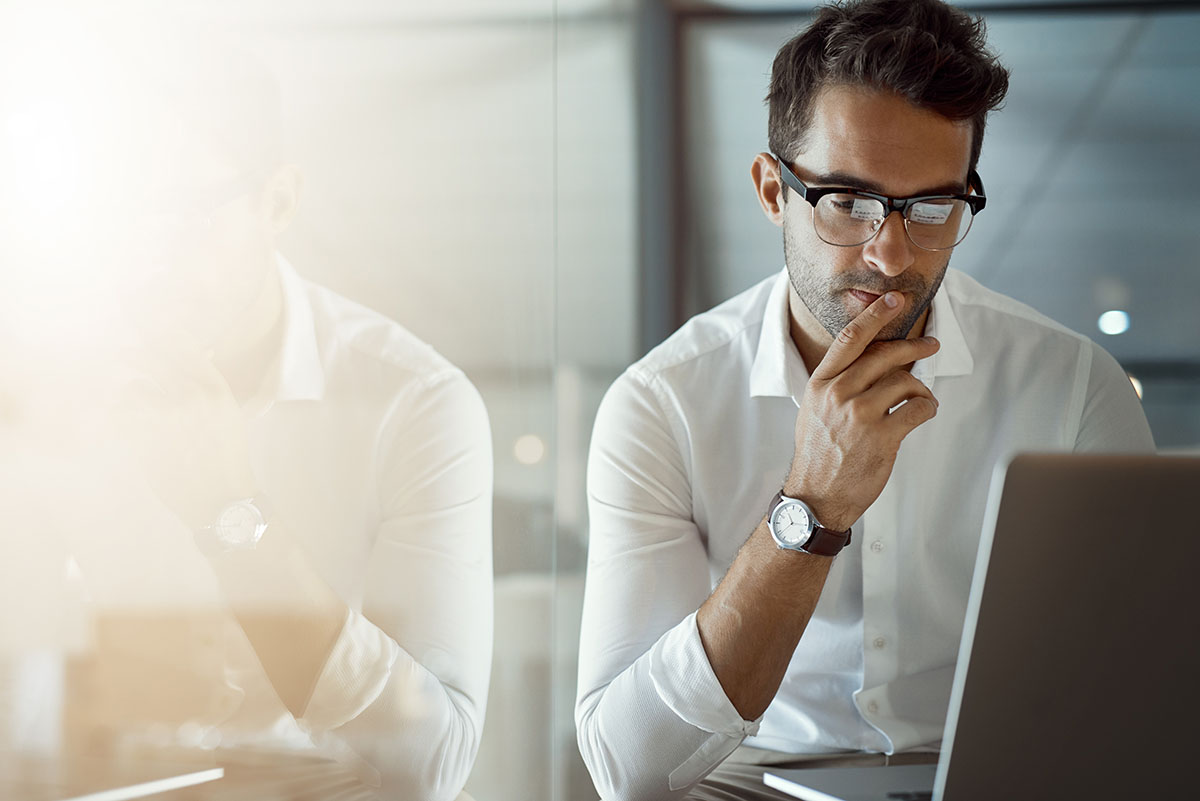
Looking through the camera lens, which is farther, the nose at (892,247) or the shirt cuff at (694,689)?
the nose at (892,247)

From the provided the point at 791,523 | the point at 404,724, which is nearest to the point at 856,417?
the point at 791,523

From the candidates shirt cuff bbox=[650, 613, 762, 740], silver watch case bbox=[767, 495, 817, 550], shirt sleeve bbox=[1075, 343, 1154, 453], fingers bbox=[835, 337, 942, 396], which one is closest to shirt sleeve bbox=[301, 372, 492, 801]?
shirt cuff bbox=[650, 613, 762, 740]

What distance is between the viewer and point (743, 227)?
221 cm

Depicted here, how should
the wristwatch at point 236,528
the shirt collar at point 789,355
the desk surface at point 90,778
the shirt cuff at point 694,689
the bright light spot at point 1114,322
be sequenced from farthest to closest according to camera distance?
the bright light spot at point 1114,322, the shirt collar at point 789,355, the shirt cuff at point 694,689, the wristwatch at point 236,528, the desk surface at point 90,778

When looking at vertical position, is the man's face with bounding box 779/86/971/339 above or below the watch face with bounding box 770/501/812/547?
above

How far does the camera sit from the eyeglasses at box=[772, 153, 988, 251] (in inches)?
50.9

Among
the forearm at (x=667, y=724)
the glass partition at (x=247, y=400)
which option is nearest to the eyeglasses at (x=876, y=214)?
the glass partition at (x=247, y=400)

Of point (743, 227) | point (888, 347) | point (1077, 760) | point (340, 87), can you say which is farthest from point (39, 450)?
point (743, 227)

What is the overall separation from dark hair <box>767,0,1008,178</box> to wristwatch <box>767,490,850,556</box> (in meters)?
0.54

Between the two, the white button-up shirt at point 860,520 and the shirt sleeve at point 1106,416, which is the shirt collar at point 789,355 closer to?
the white button-up shirt at point 860,520

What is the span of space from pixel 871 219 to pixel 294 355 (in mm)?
790

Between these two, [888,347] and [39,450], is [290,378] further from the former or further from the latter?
[888,347]

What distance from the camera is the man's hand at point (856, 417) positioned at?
1178mm

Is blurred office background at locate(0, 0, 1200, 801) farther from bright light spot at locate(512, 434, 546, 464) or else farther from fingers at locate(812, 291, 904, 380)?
fingers at locate(812, 291, 904, 380)
